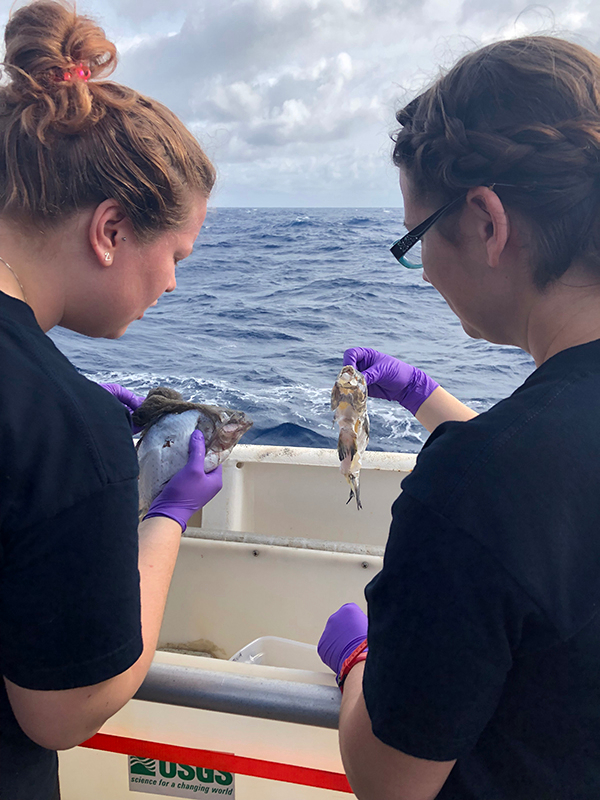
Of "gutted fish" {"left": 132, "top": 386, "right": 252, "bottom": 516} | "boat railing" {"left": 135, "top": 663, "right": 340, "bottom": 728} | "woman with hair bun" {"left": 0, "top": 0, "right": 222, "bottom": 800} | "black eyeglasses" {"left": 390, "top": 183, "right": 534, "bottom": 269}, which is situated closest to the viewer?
"woman with hair bun" {"left": 0, "top": 0, "right": 222, "bottom": 800}

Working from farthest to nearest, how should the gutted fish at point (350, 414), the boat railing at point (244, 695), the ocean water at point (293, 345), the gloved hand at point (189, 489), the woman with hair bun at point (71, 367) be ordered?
the ocean water at point (293, 345) < the gutted fish at point (350, 414) < the gloved hand at point (189, 489) < the boat railing at point (244, 695) < the woman with hair bun at point (71, 367)

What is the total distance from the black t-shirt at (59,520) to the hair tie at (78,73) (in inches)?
18.2

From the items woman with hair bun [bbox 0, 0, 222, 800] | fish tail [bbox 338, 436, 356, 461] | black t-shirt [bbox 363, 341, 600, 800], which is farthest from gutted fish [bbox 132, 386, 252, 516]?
black t-shirt [bbox 363, 341, 600, 800]

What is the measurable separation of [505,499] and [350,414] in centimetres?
132

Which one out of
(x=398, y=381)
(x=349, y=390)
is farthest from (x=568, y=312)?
(x=398, y=381)

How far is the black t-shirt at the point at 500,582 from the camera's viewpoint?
2.19 ft

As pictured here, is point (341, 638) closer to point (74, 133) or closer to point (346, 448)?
point (346, 448)

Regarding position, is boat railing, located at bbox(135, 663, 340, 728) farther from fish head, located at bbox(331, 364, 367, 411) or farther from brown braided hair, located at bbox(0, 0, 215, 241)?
fish head, located at bbox(331, 364, 367, 411)

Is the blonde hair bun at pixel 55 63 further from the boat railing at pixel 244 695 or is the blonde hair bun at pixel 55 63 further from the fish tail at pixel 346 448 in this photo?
the fish tail at pixel 346 448

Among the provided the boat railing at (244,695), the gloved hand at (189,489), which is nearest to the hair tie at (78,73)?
the gloved hand at (189,489)

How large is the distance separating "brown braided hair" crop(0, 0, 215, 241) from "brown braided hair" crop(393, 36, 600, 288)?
537 mm

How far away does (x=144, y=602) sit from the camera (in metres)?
1.11

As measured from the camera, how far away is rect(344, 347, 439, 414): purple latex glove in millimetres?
2465

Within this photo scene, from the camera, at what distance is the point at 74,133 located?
37.9 inches
